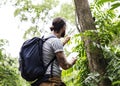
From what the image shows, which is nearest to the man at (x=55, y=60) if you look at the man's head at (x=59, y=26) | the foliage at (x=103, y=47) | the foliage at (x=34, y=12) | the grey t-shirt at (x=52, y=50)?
the grey t-shirt at (x=52, y=50)

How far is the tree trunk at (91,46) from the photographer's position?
12.7 feet

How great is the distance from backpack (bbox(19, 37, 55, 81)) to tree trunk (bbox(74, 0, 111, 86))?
0.68 m

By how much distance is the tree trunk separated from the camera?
12.7 feet

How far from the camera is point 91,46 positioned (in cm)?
389

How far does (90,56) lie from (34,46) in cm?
88

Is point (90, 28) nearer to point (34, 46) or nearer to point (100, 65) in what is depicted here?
point (100, 65)

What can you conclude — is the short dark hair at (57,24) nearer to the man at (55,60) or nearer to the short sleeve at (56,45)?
the man at (55,60)

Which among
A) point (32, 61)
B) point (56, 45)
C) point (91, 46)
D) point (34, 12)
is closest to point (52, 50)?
point (56, 45)

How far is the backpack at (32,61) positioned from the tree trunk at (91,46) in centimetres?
68

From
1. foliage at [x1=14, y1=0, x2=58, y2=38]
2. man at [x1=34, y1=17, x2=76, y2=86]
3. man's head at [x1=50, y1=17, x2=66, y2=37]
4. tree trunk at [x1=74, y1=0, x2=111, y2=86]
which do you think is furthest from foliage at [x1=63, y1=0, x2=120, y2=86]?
foliage at [x1=14, y1=0, x2=58, y2=38]

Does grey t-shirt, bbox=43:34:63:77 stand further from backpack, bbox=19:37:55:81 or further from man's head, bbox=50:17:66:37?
man's head, bbox=50:17:66:37

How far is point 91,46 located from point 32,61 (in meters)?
0.92

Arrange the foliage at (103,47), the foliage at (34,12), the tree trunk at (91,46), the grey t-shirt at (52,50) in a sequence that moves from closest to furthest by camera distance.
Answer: the grey t-shirt at (52,50) < the foliage at (103,47) < the tree trunk at (91,46) < the foliage at (34,12)

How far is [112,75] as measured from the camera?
372 cm
